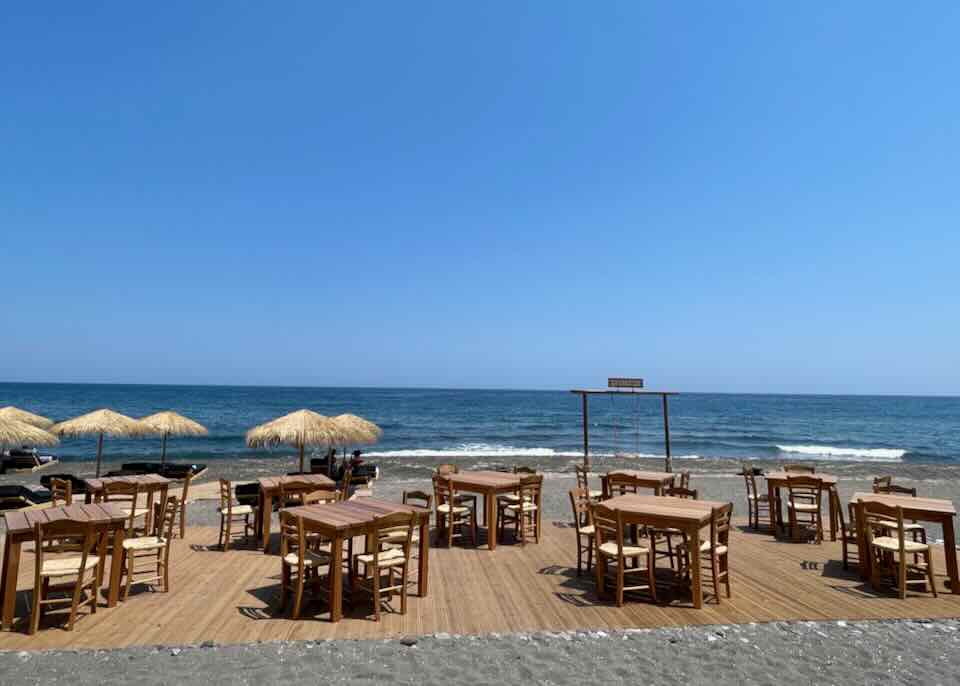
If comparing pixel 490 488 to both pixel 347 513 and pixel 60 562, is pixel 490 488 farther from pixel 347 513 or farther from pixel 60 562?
pixel 60 562

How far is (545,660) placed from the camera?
436cm

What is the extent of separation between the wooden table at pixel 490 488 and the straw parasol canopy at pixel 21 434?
1077 centimetres

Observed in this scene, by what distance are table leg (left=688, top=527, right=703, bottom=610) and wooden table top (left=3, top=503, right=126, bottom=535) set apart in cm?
539

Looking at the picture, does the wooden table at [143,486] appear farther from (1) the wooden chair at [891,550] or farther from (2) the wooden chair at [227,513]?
(1) the wooden chair at [891,550]

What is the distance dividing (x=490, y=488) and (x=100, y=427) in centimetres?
1129

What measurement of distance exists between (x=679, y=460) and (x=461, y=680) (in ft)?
79.9

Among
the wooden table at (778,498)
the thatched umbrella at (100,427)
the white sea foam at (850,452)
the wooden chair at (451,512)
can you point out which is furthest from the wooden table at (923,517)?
the white sea foam at (850,452)

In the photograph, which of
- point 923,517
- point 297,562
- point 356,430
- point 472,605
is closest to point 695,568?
point 472,605

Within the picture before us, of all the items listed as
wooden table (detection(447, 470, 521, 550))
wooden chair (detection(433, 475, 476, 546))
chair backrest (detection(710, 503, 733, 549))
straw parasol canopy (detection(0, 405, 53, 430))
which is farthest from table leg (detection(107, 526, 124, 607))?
straw parasol canopy (detection(0, 405, 53, 430))

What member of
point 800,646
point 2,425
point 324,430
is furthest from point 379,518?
point 2,425

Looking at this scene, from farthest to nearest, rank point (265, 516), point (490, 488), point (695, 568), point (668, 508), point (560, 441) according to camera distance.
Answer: point (560, 441) < point (490, 488) < point (265, 516) < point (668, 508) < point (695, 568)

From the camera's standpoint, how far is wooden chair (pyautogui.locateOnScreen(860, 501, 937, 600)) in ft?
19.1

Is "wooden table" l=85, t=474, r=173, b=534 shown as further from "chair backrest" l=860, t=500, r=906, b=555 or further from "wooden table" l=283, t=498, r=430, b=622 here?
"chair backrest" l=860, t=500, r=906, b=555

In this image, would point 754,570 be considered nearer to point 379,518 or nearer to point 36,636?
point 379,518
